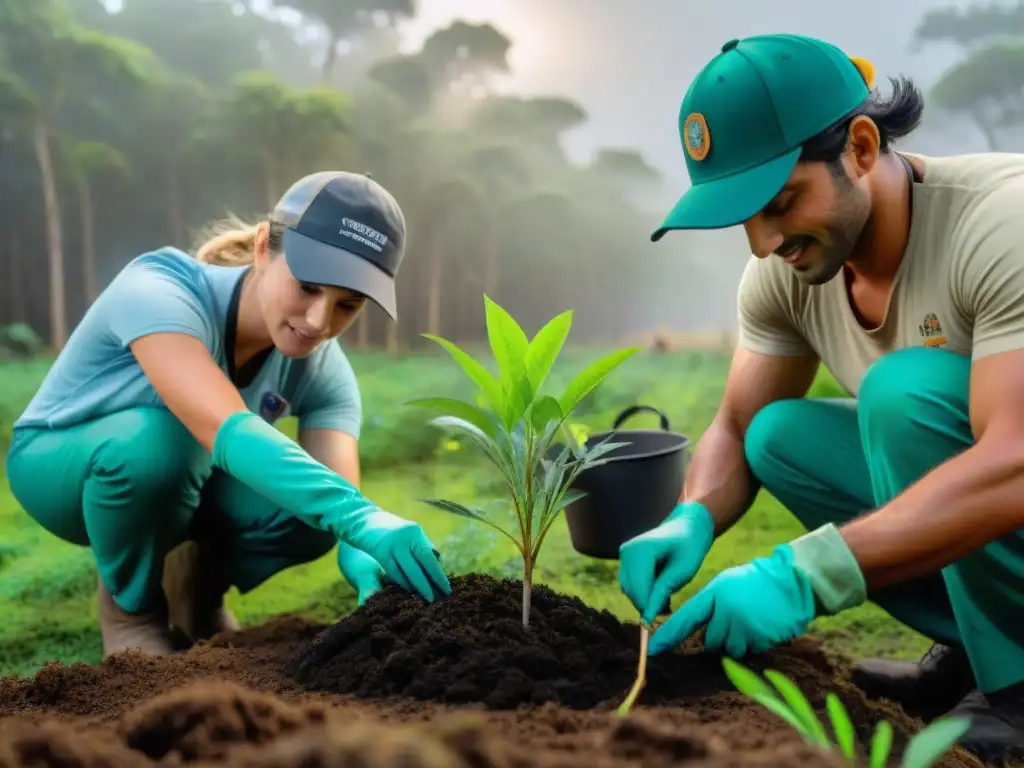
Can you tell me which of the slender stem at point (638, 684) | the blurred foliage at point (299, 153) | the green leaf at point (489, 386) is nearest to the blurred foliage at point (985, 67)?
the blurred foliage at point (299, 153)

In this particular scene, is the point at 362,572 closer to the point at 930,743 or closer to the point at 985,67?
the point at 930,743

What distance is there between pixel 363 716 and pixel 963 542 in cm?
83

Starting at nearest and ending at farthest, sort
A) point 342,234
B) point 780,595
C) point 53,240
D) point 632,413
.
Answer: point 780,595
point 342,234
point 632,413
point 53,240

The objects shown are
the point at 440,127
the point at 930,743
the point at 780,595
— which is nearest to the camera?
the point at 930,743

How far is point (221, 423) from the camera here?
1.38 m

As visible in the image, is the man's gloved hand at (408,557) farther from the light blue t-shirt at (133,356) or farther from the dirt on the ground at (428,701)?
the light blue t-shirt at (133,356)

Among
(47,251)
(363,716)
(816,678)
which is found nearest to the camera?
(363,716)

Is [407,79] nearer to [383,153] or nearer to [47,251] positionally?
[383,153]

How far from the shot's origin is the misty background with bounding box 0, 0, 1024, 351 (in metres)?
4.50

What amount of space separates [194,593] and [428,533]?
890 millimetres

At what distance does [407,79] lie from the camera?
204 inches

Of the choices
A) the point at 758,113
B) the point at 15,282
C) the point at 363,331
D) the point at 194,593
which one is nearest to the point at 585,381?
the point at 758,113

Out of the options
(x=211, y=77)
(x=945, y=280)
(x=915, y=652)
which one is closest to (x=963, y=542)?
(x=945, y=280)

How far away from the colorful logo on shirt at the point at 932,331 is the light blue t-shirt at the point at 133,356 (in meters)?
1.16
